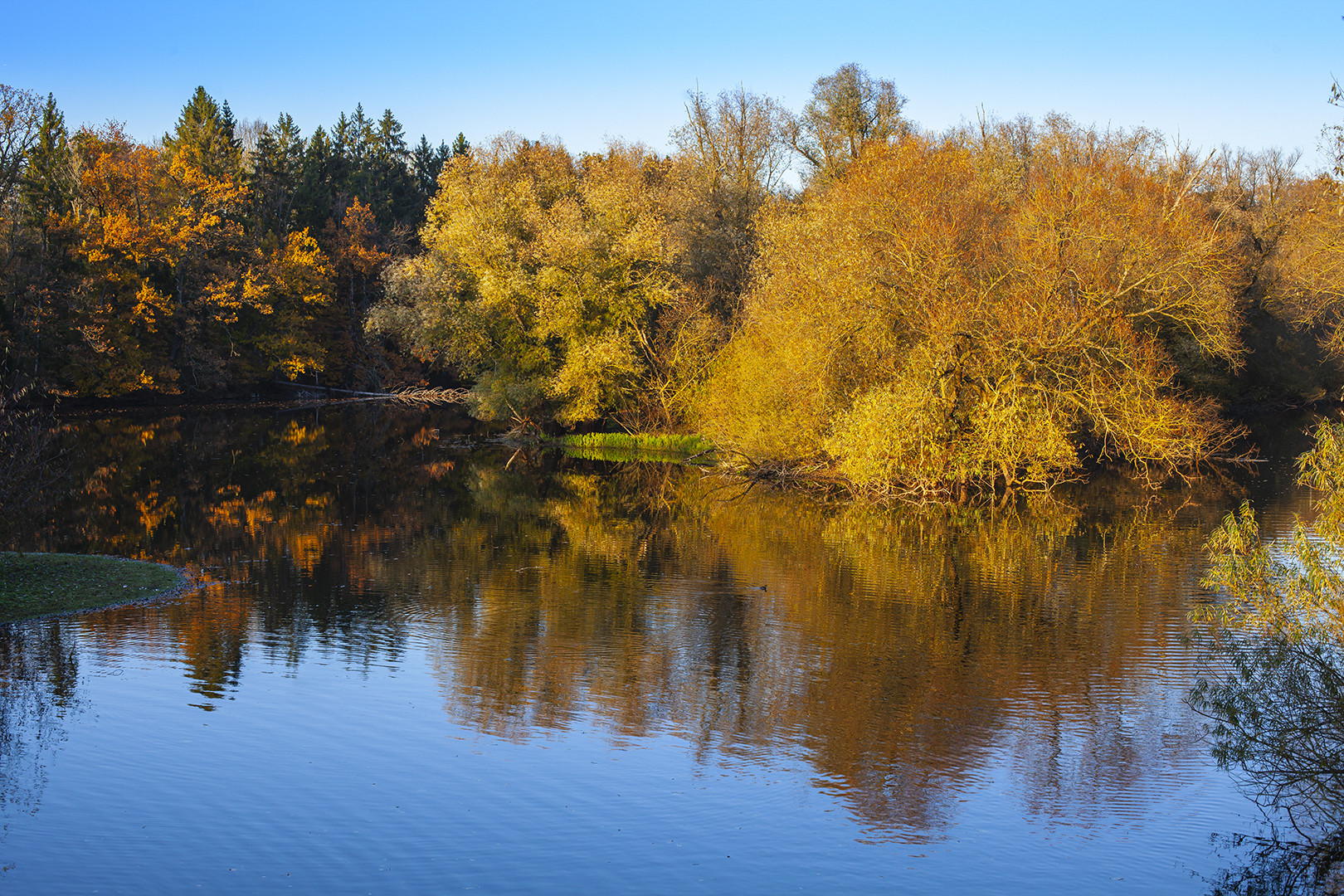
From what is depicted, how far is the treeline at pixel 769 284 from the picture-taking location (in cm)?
2942

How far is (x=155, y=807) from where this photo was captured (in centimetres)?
948

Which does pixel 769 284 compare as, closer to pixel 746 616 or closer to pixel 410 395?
pixel 746 616

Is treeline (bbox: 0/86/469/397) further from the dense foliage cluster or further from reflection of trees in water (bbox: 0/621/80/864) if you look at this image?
the dense foliage cluster

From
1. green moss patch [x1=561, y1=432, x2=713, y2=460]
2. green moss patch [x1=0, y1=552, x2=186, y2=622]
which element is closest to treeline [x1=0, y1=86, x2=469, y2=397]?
green moss patch [x1=561, y1=432, x2=713, y2=460]

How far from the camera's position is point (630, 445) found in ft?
151

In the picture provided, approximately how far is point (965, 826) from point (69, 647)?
1230 centimetres

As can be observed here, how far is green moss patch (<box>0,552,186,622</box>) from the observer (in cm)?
1641

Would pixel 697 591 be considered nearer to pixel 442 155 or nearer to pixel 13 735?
pixel 13 735

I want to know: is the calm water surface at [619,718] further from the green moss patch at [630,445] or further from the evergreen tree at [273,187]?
the evergreen tree at [273,187]

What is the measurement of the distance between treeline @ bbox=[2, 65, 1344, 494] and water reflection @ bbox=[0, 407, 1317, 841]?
3.34 metres

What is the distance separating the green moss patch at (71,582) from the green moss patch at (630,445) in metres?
25.5

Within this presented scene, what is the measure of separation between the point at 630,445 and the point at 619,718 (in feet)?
111

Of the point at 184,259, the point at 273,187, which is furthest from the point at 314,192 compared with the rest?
the point at 184,259

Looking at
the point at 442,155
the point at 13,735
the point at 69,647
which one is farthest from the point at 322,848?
the point at 442,155
